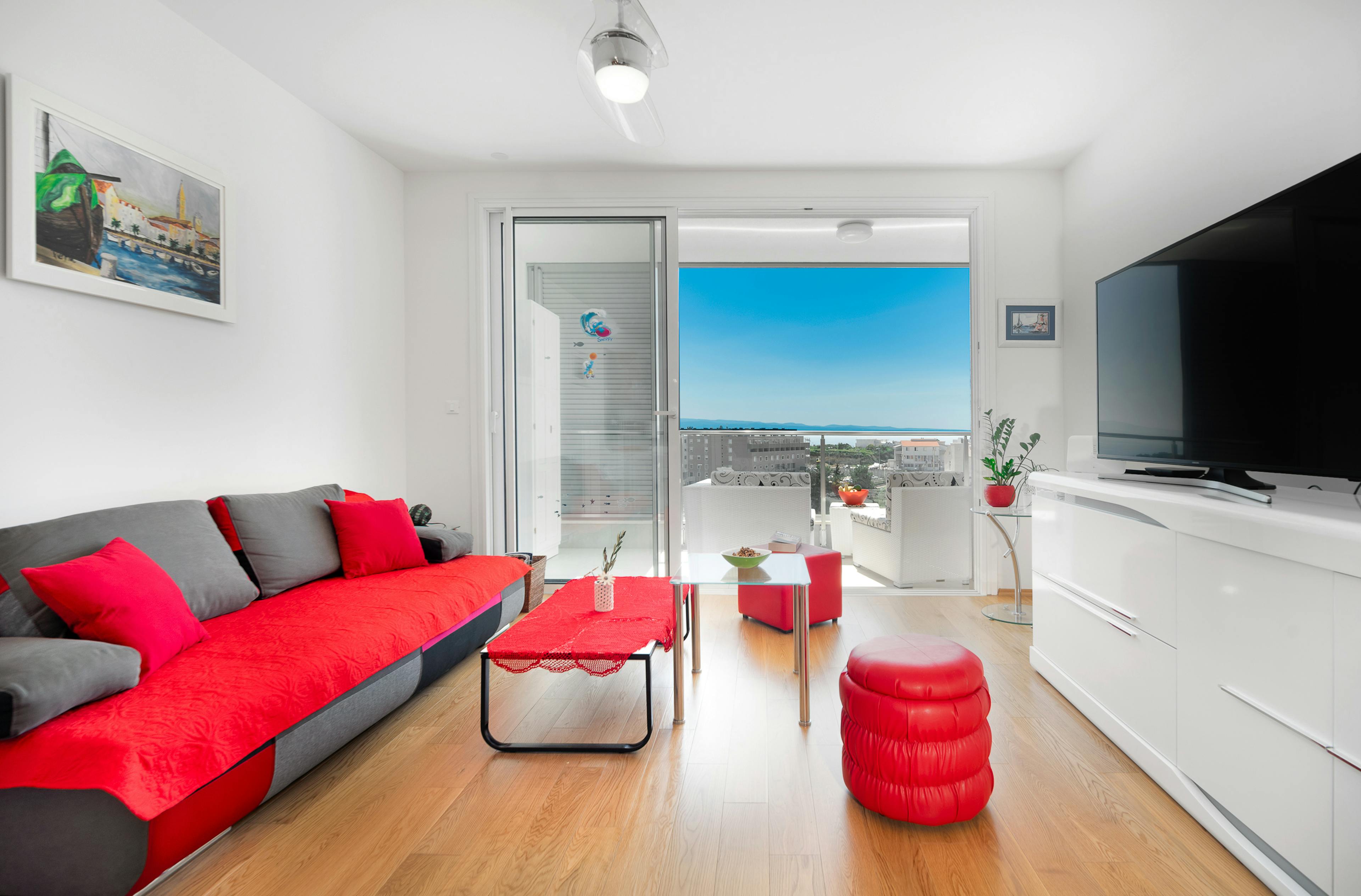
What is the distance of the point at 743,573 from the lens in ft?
8.30

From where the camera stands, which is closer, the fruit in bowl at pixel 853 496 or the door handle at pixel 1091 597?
the door handle at pixel 1091 597

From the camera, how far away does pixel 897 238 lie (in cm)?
591

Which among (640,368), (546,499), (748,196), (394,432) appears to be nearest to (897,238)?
(748,196)

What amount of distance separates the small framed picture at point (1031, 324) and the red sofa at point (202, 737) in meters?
3.63

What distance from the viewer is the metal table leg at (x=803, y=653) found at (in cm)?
224

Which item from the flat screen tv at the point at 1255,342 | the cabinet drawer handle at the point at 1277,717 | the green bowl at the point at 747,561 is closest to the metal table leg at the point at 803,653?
the green bowl at the point at 747,561

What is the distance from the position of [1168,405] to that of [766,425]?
17.3 feet

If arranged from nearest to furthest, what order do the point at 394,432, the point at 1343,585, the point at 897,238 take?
the point at 1343,585, the point at 394,432, the point at 897,238

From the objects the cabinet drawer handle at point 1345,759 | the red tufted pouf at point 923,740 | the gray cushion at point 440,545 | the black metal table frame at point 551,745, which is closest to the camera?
the cabinet drawer handle at point 1345,759

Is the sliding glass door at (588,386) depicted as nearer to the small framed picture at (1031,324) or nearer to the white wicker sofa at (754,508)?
the white wicker sofa at (754,508)

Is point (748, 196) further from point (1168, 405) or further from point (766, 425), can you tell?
point (766, 425)

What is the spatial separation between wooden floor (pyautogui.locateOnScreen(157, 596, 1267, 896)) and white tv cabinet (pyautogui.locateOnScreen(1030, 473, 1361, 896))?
13cm

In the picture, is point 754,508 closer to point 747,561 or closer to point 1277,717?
point 747,561

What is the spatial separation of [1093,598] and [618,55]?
8.44 ft
